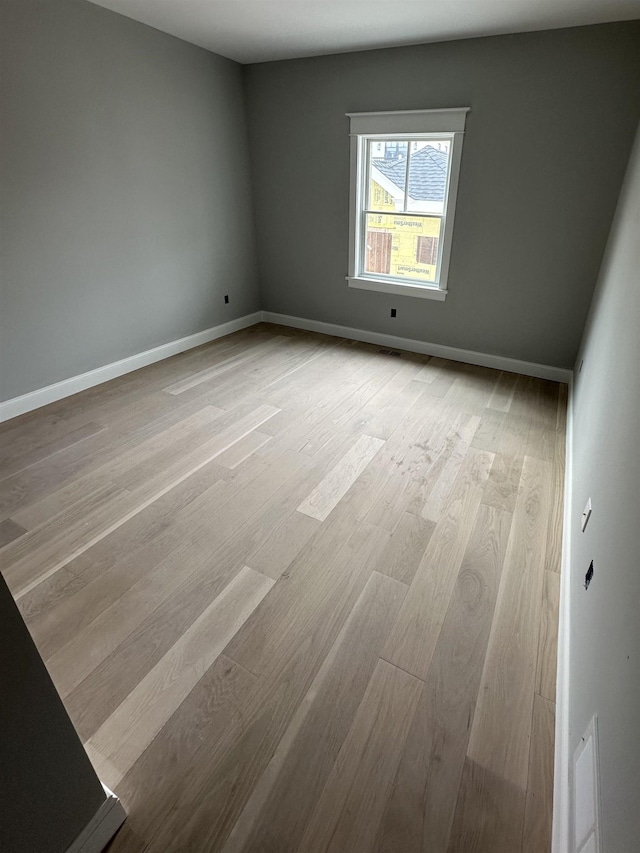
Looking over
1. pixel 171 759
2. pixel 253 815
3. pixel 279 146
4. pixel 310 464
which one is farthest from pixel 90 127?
pixel 253 815

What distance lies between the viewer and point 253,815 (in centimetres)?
119

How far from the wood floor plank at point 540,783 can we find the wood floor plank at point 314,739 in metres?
0.52

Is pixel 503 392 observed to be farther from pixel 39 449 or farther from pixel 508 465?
pixel 39 449

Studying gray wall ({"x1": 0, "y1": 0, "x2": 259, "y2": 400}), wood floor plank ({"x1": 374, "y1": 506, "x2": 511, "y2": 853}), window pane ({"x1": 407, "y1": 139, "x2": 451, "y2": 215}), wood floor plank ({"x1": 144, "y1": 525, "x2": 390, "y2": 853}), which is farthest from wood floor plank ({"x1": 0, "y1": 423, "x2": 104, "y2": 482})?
window pane ({"x1": 407, "y1": 139, "x2": 451, "y2": 215})

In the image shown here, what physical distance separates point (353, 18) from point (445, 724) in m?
4.00

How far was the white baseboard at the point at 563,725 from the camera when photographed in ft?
3.64

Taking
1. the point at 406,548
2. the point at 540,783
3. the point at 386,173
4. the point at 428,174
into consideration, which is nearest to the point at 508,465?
the point at 406,548

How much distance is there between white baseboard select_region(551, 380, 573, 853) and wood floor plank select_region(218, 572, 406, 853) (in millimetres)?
582

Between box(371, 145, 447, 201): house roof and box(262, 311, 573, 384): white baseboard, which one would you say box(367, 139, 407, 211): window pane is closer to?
box(371, 145, 447, 201): house roof

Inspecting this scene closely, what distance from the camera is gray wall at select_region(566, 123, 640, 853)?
83 cm

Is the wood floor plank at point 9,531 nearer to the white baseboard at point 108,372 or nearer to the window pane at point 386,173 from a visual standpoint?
the white baseboard at point 108,372

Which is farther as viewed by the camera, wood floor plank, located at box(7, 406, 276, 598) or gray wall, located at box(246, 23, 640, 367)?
gray wall, located at box(246, 23, 640, 367)

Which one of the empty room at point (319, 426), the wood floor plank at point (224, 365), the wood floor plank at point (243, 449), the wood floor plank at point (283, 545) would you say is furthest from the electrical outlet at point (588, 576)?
the wood floor plank at point (224, 365)

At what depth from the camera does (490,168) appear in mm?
3535
